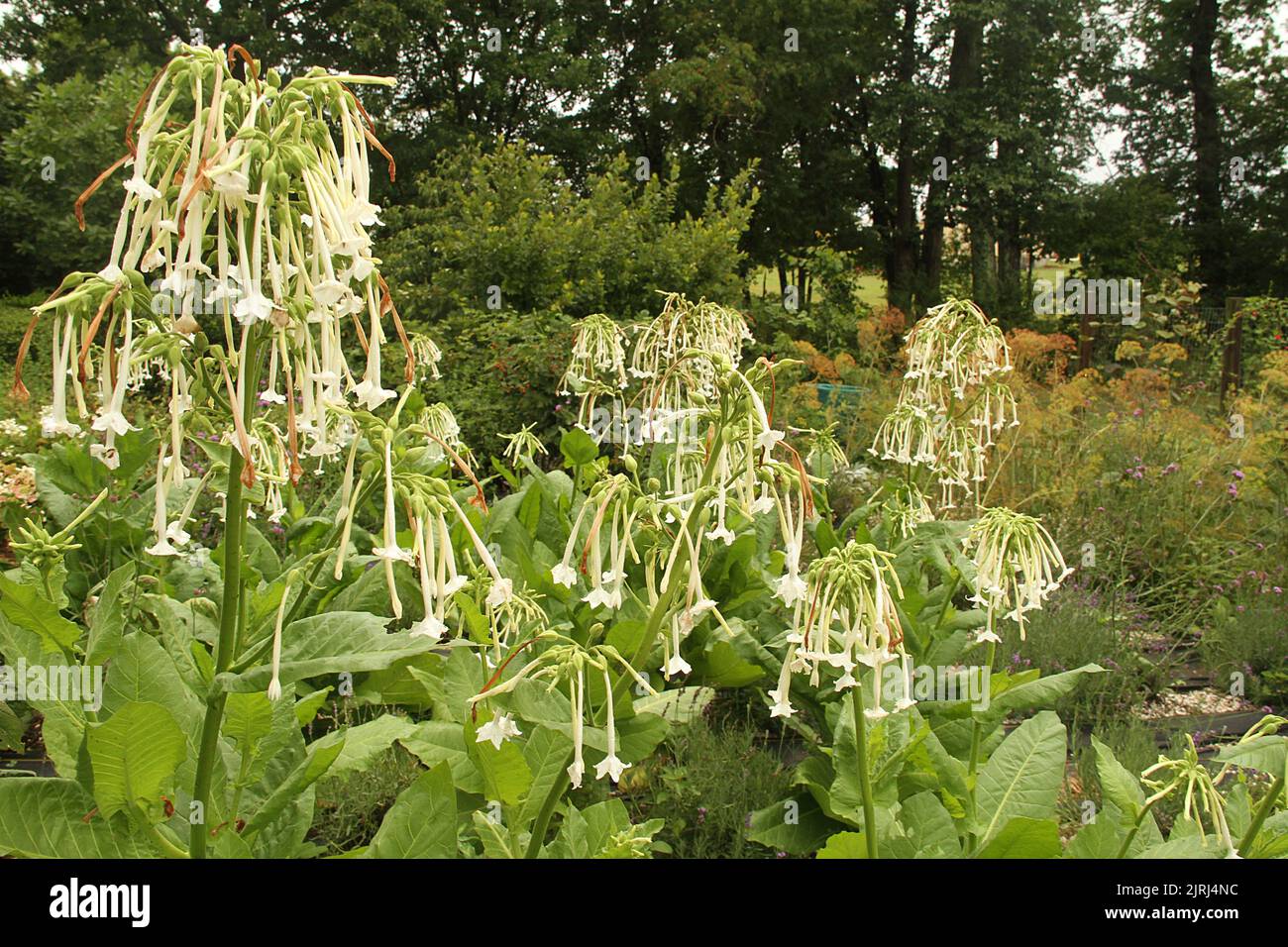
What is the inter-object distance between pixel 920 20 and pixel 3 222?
1964cm

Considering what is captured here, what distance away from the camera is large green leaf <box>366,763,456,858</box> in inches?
75.4

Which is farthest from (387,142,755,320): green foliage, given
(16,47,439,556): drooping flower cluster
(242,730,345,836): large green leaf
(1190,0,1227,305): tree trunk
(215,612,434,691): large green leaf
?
(1190,0,1227,305): tree trunk

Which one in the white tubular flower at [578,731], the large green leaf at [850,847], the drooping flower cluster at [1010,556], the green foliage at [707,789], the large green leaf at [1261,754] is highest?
the drooping flower cluster at [1010,556]

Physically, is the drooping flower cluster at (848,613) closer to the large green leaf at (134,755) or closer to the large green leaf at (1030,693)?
the large green leaf at (134,755)

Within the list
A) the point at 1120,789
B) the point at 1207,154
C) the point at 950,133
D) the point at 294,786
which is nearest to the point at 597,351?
the point at 294,786

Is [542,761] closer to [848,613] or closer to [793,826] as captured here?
[848,613]

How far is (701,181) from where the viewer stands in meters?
22.0

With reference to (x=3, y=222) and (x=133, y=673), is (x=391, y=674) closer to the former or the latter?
(x=133, y=673)

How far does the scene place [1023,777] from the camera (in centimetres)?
264

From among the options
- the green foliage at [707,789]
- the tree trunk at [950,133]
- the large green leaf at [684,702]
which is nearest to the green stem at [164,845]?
the large green leaf at [684,702]

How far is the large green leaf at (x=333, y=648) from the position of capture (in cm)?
149

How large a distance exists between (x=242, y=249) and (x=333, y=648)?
28.1 inches

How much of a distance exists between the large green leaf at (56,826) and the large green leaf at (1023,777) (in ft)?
6.82

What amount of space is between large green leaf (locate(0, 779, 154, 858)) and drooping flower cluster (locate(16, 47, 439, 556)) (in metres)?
0.85
